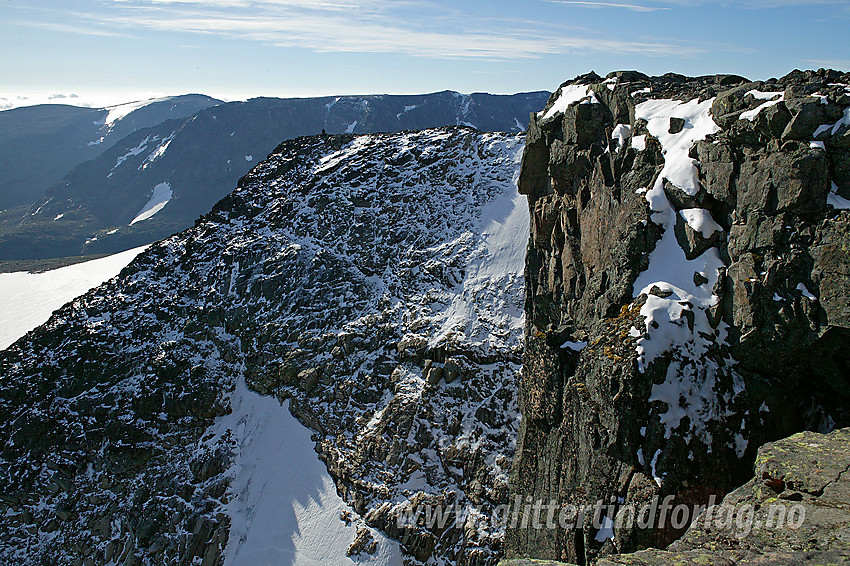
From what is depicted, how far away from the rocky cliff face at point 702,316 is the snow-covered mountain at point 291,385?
987 centimetres

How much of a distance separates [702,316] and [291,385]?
26.6 metres

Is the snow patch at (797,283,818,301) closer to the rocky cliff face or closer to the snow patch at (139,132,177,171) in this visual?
the rocky cliff face

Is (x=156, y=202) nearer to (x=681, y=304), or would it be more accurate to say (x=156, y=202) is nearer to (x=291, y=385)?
(x=291, y=385)

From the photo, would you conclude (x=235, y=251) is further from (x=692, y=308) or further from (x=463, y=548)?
(x=692, y=308)

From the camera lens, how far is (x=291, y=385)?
3388 centimetres

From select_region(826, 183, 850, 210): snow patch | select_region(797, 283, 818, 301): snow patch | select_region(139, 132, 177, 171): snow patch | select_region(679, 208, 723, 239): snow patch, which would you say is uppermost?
select_region(139, 132, 177, 171): snow patch

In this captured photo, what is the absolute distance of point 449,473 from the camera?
26.8 meters

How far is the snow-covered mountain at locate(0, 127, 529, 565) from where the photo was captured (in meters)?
27.4

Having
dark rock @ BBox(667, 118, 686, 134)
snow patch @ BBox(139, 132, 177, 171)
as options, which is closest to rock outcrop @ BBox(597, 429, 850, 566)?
dark rock @ BBox(667, 118, 686, 134)

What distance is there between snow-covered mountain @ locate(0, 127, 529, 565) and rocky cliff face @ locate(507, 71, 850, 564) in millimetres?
9869

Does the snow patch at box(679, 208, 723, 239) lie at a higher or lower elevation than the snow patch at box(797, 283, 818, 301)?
higher

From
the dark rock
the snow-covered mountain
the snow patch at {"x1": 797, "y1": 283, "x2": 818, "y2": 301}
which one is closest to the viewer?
the snow patch at {"x1": 797, "y1": 283, "x2": 818, "y2": 301}

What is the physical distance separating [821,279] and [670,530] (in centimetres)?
803

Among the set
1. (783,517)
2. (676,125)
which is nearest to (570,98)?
(676,125)
